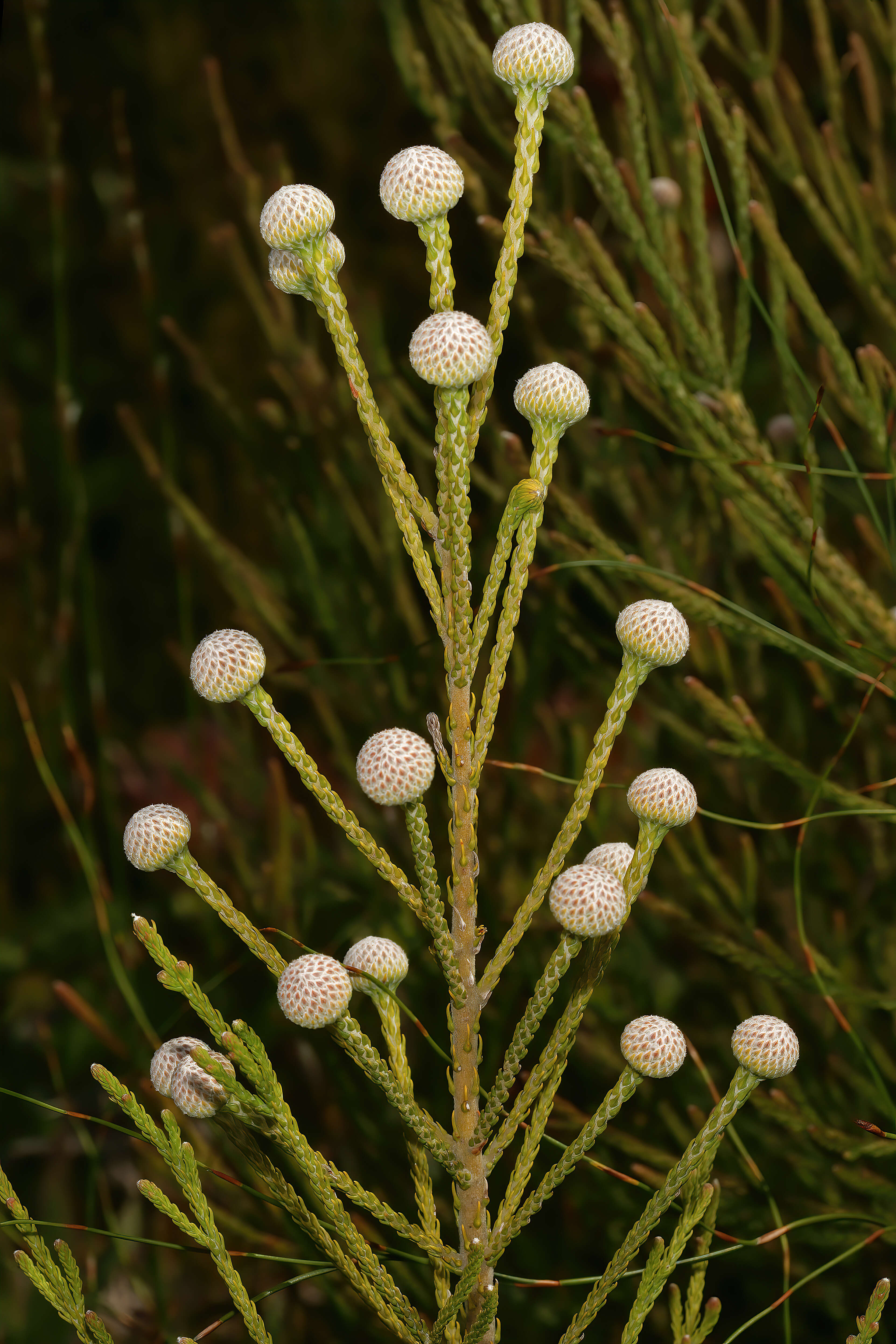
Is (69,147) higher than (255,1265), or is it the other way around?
(69,147)

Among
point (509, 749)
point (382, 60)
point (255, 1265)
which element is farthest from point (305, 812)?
point (382, 60)

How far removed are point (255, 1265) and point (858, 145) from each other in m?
2.09

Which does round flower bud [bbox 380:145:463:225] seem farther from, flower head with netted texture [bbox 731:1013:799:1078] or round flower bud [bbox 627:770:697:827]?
flower head with netted texture [bbox 731:1013:799:1078]

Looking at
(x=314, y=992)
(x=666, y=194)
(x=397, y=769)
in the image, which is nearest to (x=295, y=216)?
(x=397, y=769)

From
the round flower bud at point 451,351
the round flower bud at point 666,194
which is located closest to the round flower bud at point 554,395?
the round flower bud at point 451,351

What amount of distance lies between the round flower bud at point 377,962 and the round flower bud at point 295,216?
1.29ft

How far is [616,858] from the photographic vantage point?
27.8 inches

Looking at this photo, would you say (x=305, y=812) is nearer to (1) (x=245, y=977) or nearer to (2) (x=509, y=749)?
(2) (x=509, y=749)

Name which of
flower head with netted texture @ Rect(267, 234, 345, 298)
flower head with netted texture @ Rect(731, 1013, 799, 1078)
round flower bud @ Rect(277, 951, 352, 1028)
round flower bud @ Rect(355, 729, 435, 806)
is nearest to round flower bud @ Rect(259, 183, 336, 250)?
flower head with netted texture @ Rect(267, 234, 345, 298)

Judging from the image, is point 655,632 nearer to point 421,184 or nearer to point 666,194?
point 421,184

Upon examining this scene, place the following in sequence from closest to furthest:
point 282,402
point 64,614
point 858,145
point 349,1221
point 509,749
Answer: point 349,1221, point 509,749, point 64,614, point 858,145, point 282,402

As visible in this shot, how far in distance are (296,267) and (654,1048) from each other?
1.53ft

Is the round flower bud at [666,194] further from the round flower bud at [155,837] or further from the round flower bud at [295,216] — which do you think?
the round flower bud at [155,837]

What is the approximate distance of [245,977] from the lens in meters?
1.80
